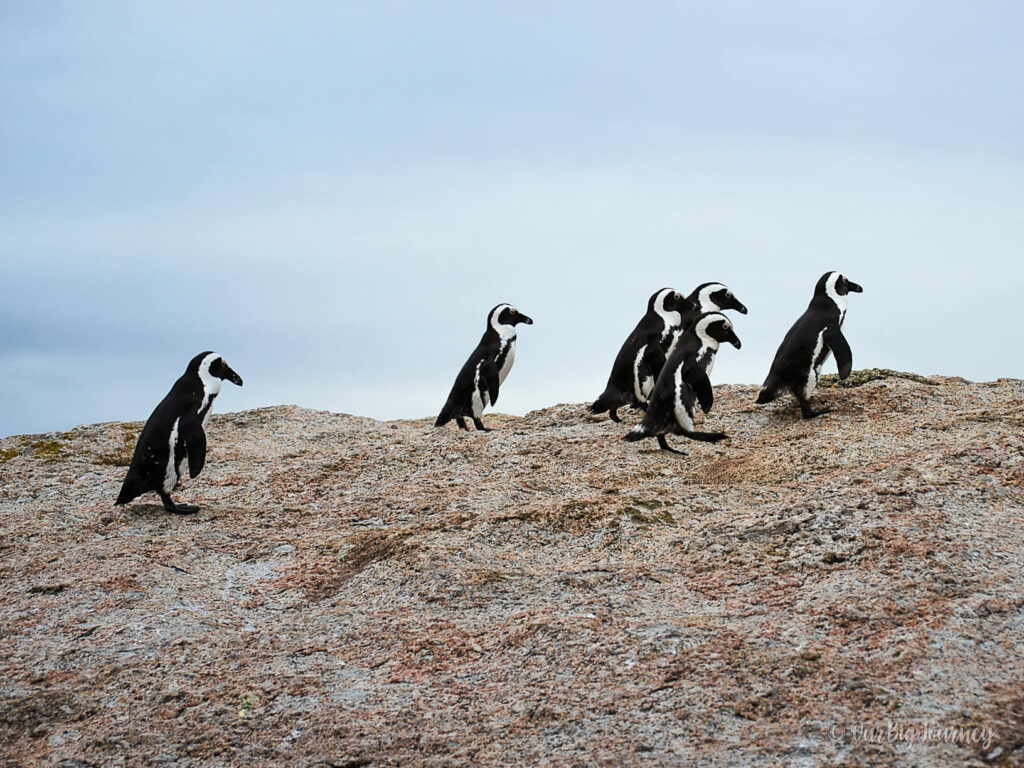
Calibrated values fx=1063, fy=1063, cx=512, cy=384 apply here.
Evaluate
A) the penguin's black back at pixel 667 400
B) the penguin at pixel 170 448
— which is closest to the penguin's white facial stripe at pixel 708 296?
the penguin's black back at pixel 667 400

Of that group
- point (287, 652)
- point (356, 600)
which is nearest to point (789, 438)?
point (356, 600)

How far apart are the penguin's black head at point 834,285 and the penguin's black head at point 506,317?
11.8 feet

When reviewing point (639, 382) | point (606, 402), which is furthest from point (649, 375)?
point (606, 402)

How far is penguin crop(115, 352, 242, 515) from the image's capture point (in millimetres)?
8477

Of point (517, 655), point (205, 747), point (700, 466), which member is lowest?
point (205, 747)

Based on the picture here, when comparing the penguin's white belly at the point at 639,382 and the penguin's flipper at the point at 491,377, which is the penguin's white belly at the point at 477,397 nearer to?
the penguin's flipper at the point at 491,377

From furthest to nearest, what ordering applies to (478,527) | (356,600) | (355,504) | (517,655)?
(355,504) < (478,527) < (356,600) < (517,655)

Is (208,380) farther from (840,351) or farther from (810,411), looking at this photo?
(840,351)

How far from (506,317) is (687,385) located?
152 inches

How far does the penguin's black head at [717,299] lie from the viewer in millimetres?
10945

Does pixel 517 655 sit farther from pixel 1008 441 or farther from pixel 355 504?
pixel 1008 441

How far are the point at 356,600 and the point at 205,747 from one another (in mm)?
1535

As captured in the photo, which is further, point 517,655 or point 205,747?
point 517,655

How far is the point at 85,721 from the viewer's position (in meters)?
4.98
